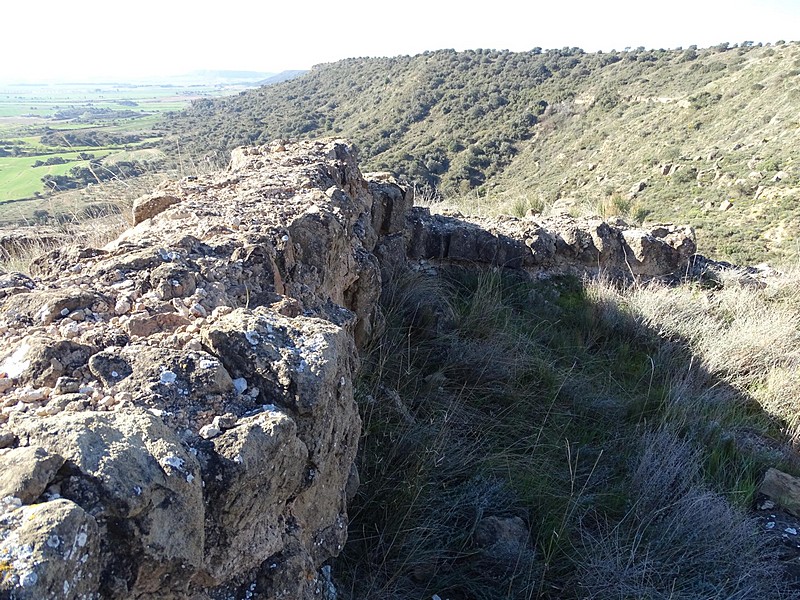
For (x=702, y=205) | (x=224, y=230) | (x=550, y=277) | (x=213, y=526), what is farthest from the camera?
(x=702, y=205)

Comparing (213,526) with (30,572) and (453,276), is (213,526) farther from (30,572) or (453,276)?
(453,276)

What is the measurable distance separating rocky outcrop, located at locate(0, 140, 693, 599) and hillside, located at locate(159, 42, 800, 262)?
226 inches

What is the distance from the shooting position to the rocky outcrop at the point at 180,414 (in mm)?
1051

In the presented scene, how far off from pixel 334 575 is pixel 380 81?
4019cm

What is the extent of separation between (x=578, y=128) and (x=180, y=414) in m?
29.6

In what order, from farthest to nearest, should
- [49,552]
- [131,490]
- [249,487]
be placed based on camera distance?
[249,487]
[131,490]
[49,552]

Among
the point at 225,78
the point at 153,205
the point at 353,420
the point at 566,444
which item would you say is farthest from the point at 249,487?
the point at 225,78

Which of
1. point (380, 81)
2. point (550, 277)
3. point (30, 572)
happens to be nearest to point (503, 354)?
point (550, 277)

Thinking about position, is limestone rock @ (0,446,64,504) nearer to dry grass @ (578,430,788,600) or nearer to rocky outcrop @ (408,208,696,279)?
dry grass @ (578,430,788,600)

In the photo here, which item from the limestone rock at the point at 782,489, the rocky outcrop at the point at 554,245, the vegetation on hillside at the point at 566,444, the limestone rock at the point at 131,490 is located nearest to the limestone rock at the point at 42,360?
the limestone rock at the point at 131,490

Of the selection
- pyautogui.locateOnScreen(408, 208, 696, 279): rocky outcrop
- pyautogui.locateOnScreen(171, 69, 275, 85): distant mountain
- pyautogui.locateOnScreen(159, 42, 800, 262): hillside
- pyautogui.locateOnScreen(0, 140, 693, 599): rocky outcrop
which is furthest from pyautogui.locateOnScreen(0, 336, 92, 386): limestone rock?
pyautogui.locateOnScreen(171, 69, 275, 85): distant mountain

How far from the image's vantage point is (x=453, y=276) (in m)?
5.57

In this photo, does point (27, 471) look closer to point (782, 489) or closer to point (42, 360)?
point (42, 360)

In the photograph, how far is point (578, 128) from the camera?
2780 cm
